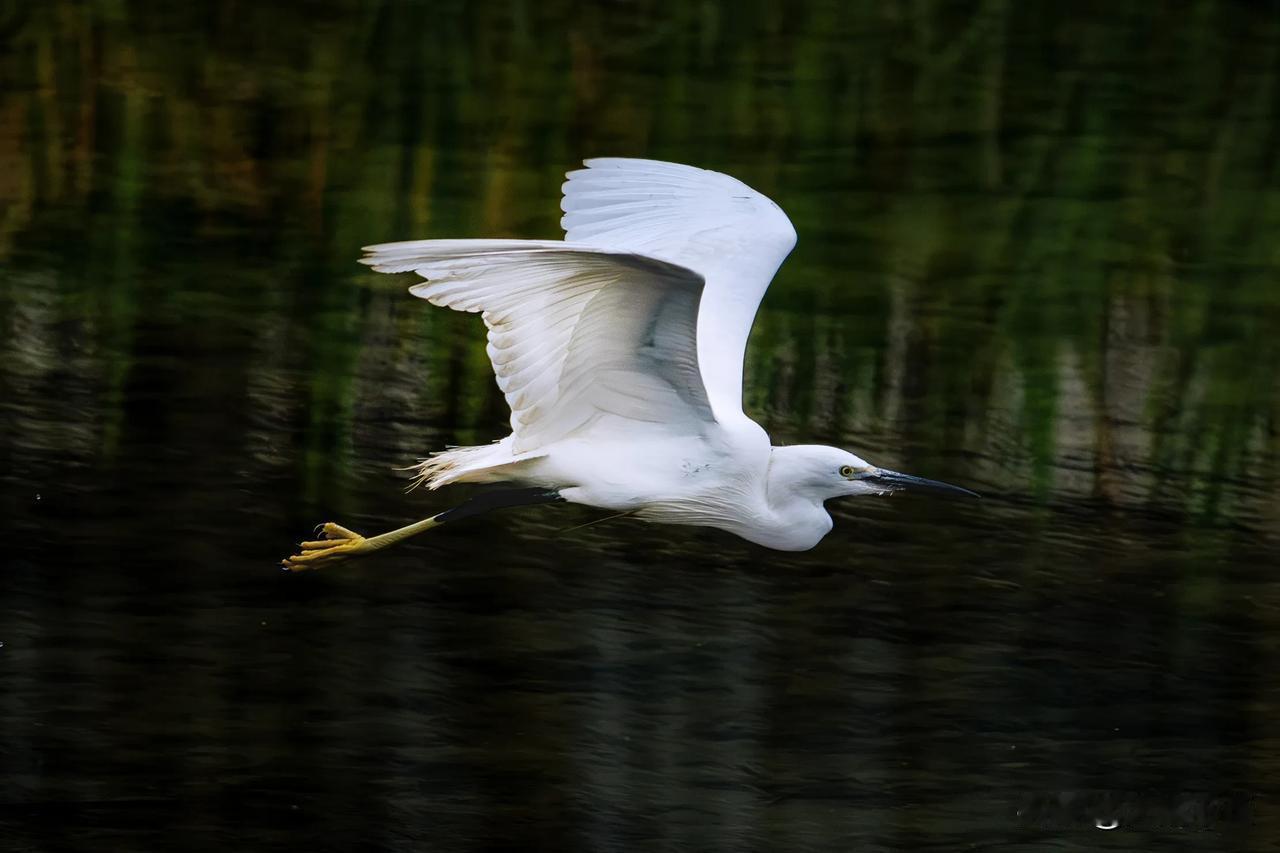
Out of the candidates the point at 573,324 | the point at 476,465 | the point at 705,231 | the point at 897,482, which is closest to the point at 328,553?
A: the point at 476,465

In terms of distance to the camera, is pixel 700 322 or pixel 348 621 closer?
pixel 700 322

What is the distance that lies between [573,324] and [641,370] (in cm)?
19

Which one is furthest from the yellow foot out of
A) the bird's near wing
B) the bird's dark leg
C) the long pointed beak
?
the long pointed beak

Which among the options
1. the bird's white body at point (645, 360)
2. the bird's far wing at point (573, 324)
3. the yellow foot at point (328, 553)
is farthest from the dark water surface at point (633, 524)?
the bird's far wing at point (573, 324)

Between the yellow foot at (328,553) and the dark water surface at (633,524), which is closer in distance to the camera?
the dark water surface at (633,524)

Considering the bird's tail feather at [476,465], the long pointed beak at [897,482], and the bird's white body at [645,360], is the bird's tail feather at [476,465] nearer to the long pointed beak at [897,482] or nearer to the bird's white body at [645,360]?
the bird's white body at [645,360]

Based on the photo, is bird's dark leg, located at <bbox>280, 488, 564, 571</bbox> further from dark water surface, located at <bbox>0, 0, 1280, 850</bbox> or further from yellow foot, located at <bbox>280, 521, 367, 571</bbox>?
dark water surface, located at <bbox>0, 0, 1280, 850</bbox>

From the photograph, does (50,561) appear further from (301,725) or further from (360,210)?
(360,210)

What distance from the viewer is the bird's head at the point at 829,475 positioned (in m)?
4.98

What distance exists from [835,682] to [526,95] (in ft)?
14.0

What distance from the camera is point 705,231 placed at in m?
5.31

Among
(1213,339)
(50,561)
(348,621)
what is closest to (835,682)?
(348,621)

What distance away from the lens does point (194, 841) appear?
183 inches

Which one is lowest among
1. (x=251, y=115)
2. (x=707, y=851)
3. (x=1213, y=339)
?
(x=707, y=851)
